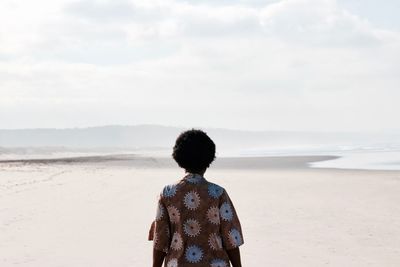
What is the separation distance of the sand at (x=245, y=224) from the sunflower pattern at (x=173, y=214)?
5.80 m

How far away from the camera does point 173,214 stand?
3916 millimetres

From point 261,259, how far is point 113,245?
2.77m

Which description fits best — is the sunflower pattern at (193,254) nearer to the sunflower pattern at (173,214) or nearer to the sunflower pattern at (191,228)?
the sunflower pattern at (191,228)

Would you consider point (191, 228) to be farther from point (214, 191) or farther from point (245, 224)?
point (245, 224)

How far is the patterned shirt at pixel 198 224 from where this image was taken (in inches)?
152

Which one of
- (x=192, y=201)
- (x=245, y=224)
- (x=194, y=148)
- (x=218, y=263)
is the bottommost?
(x=245, y=224)

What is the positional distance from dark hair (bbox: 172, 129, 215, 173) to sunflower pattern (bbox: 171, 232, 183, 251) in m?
0.45

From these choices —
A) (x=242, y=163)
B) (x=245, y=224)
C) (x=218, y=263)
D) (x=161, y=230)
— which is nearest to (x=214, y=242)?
(x=218, y=263)

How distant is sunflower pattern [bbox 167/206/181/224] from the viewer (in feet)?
12.8

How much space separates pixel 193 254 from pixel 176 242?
129 mm

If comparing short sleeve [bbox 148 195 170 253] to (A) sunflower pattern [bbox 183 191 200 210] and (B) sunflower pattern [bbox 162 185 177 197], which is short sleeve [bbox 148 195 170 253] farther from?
(A) sunflower pattern [bbox 183 191 200 210]

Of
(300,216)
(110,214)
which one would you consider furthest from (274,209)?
(110,214)

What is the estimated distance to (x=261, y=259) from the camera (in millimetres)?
9797

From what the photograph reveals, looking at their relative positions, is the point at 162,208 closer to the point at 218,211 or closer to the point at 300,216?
the point at 218,211
